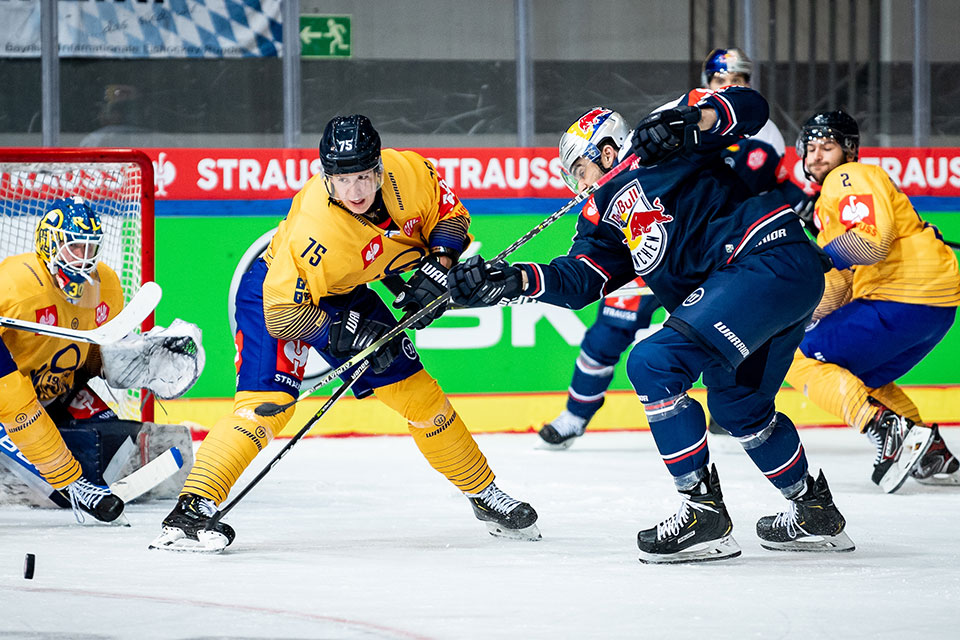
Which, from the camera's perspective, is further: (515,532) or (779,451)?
(515,532)

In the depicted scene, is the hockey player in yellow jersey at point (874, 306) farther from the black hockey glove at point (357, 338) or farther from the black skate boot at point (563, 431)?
the black hockey glove at point (357, 338)

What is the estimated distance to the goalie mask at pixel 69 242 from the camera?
3.53m

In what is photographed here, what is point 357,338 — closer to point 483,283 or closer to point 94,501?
point 483,283

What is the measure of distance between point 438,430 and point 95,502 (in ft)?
3.23

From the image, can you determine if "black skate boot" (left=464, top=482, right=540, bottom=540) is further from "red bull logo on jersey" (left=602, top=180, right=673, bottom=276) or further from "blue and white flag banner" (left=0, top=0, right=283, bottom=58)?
"blue and white flag banner" (left=0, top=0, right=283, bottom=58)

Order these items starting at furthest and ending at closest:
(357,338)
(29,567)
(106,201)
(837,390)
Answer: (106,201), (837,390), (357,338), (29,567)

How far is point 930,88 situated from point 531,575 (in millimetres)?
4099

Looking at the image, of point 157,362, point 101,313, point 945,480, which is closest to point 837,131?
point 945,480

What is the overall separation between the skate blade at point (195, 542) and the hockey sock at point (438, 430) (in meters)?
0.54

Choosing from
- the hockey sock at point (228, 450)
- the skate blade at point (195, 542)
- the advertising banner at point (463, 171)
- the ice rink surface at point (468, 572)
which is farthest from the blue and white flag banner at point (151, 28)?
the skate blade at point (195, 542)

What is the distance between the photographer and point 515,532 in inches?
125

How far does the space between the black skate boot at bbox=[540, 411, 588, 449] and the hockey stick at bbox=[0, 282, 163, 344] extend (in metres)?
1.84

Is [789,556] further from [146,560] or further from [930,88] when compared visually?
[930,88]

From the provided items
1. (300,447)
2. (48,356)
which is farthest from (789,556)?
(300,447)
